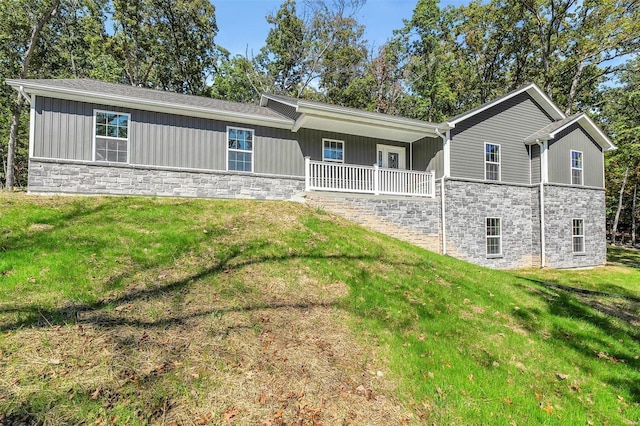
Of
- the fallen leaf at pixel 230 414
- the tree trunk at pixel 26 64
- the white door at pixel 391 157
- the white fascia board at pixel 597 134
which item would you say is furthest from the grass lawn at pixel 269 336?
the tree trunk at pixel 26 64

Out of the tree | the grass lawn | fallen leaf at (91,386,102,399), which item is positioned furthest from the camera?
the tree

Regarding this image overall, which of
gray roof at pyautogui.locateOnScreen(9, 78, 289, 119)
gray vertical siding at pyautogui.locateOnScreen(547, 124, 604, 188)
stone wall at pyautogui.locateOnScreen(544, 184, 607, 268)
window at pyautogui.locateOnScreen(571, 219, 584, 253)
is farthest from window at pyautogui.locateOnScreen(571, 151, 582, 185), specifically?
gray roof at pyautogui.locateOnScreen(9, 78, 289, 119)

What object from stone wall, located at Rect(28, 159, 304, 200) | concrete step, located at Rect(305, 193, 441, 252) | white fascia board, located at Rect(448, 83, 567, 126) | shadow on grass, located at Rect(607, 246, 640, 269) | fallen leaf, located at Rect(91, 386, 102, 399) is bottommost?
shadow on grass, located at Rect(607, 246, 640, 269)

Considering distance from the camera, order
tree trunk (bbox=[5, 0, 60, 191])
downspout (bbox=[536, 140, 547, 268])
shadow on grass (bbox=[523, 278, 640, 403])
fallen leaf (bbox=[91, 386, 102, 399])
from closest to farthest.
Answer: fallen leaf (bbox=[91, 386, 102, 399]) < shadow on grass (bbox=[523, 278, 640, 403]) < downspout (bbox=[536, 140, 547, 268]) < tree trunk (bbox=[5, 0, 60, 191])

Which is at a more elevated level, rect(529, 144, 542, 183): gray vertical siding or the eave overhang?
the eave overhang

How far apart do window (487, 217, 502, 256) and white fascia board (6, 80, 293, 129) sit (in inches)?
351

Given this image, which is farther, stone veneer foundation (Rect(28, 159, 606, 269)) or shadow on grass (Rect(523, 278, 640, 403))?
stone veneer foundation (Rect(28, 159, 606, 269))

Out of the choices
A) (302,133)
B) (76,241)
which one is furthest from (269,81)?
(76,241)

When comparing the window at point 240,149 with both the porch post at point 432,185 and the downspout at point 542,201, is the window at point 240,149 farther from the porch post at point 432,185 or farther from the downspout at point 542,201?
→ the downspout at point 542,201

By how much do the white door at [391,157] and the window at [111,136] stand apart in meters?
9.36

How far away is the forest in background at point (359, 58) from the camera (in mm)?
19156

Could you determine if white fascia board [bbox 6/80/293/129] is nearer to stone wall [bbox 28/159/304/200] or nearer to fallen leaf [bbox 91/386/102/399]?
Result: stone wall [bbox 28/159/304/200]

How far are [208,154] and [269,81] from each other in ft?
60.0

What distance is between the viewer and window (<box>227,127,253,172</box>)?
1145 centimetres
